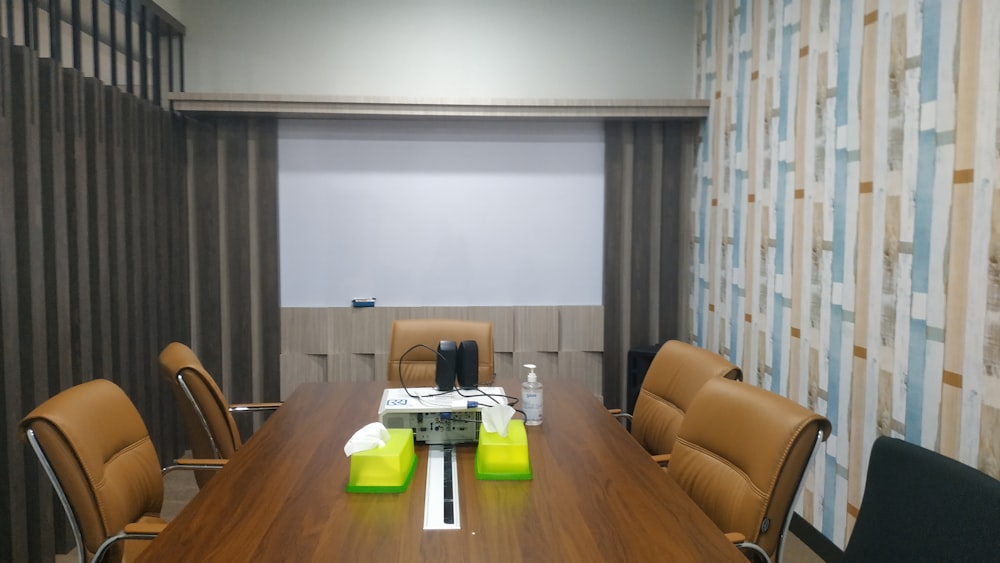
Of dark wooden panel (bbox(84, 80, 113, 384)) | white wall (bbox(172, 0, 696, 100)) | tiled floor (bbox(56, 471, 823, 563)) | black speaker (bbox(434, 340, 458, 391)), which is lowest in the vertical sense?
tiled floor (bbox(56, 471, 823, 563))

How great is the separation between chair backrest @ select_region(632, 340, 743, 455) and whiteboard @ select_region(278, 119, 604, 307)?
186 centimetres

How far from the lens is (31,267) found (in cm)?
265

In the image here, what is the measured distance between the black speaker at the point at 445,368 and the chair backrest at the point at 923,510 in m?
1.31

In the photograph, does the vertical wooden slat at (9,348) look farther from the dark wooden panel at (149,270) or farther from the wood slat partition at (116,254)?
the dark wooden panel at (149,270)

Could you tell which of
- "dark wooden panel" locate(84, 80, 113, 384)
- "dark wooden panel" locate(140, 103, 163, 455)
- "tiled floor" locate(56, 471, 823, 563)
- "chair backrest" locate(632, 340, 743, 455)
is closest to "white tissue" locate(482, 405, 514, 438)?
"chair backrest" locate(632, 340, 743, 455)

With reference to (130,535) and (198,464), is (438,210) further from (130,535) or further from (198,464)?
(130,535)

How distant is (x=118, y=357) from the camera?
3.30 metres

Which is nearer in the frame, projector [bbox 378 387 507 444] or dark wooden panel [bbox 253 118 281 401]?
projector [bbox 378 387 507 444]

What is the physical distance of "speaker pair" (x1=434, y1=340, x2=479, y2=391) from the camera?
2340 millimetres

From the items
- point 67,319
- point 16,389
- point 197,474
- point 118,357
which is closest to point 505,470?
point 197,474

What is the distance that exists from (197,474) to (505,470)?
131 centimetres

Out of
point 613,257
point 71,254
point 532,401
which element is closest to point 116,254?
point 71,254

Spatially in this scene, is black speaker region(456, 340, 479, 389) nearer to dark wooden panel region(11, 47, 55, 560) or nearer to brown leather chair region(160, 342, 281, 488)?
brown leather chair region(160, 342, 281, 488)

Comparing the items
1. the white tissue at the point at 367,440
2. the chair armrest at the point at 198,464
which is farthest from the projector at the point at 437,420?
the chair armrest at the point at 198,464
